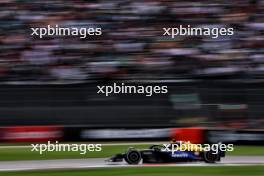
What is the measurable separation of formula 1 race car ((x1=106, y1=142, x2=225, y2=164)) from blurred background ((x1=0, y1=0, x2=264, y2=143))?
197 centimetres

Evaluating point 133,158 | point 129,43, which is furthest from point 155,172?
point 129,43

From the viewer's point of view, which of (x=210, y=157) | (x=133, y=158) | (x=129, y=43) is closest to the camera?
(x=133, y=158)

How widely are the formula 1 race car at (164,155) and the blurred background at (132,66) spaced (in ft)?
6.48

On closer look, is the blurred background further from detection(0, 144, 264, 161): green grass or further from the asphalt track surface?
the asphalt track surface

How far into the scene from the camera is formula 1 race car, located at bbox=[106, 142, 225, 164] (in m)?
8.12

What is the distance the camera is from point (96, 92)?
1062 cm

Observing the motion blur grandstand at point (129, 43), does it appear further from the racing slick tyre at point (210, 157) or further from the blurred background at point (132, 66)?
the racing slick tyre at point (210, 157)

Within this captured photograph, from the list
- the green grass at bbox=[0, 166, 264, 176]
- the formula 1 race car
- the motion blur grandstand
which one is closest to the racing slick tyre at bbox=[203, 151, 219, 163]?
the formula 1 race car

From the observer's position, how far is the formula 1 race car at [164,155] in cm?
812

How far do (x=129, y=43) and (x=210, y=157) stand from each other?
4.09 m

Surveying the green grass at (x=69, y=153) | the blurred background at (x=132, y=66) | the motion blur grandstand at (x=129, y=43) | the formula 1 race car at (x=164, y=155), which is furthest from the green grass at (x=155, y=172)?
the motion blur grandstand at (x=129, y=43)

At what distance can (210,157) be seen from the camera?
8.39m

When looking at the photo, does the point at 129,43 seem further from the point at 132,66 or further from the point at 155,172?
the point at 155,172

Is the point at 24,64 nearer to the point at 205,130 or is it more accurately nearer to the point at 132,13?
the point at 132,13
